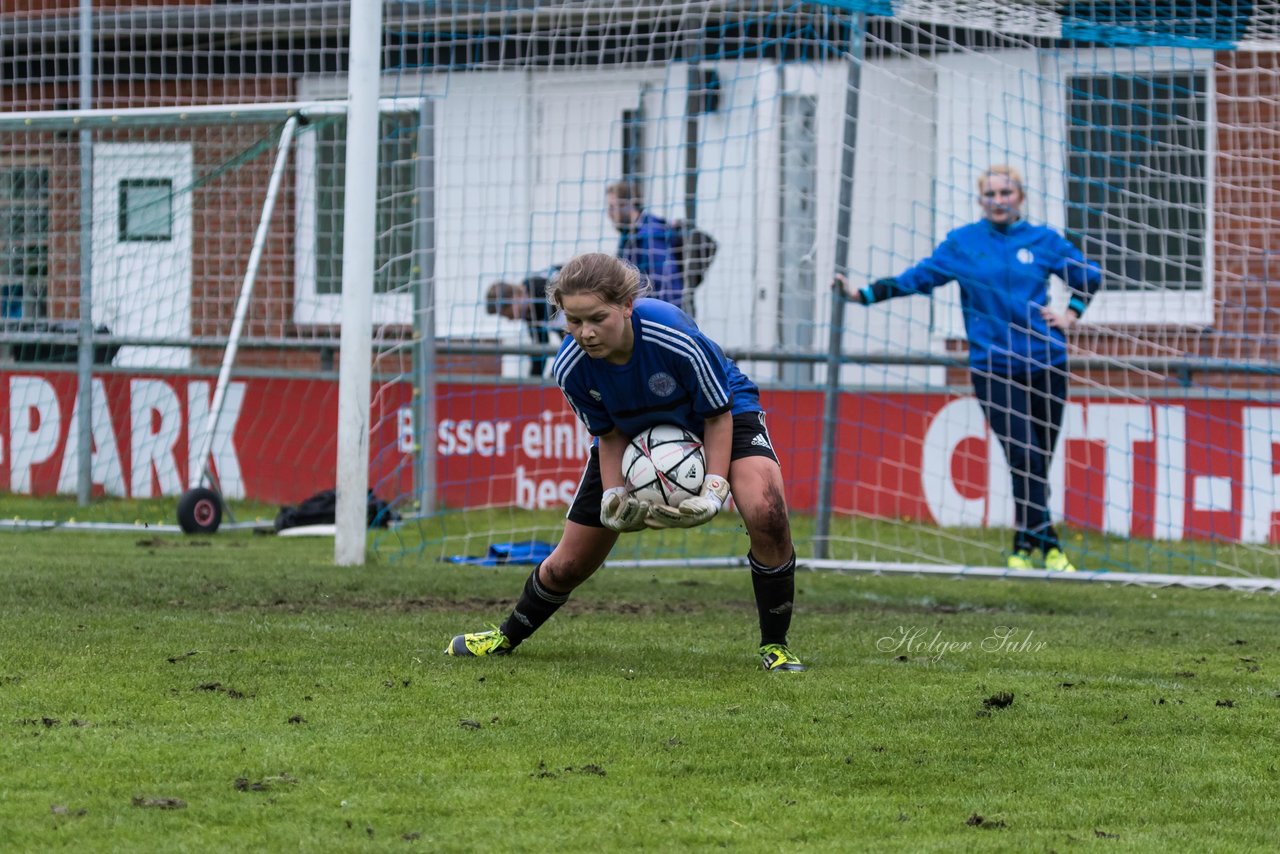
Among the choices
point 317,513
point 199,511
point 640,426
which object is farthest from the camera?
point 317,513

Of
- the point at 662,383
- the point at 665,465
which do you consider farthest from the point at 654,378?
the point at 665,465

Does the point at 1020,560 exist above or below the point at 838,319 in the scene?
below

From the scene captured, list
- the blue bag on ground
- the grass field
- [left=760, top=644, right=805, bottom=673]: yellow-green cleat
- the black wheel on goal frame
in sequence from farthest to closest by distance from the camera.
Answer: the black wheel on goal frame
the blue bag on ground
[left=760, top=644, right=805, bottom=673]: yellow-green cleat
the grass field

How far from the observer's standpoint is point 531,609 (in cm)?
595

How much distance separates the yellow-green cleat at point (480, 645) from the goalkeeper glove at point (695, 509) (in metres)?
0.82

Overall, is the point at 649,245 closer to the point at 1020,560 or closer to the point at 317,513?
the point at 317,513

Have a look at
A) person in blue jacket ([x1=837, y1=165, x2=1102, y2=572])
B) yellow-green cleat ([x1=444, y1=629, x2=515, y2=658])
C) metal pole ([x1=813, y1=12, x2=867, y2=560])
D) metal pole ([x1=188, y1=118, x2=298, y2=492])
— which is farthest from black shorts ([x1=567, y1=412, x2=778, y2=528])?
metal pole ([x1=188, y1=118, x2=298, y2=492])

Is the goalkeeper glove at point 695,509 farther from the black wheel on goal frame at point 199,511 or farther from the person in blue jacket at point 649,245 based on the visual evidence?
the black wheel on goal frame at point 199,511

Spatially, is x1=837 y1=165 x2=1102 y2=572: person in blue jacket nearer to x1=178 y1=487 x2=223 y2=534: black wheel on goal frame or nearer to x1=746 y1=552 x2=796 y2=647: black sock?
x1=746 y1=552 x2=796 y2=647: black sock

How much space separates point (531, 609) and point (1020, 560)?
4433 mm

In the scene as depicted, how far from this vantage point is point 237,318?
1079cm

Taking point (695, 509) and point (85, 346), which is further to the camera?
point (85, 346)

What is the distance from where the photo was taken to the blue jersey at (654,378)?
18.0 feet

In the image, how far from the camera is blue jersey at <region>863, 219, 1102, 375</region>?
383 inches
